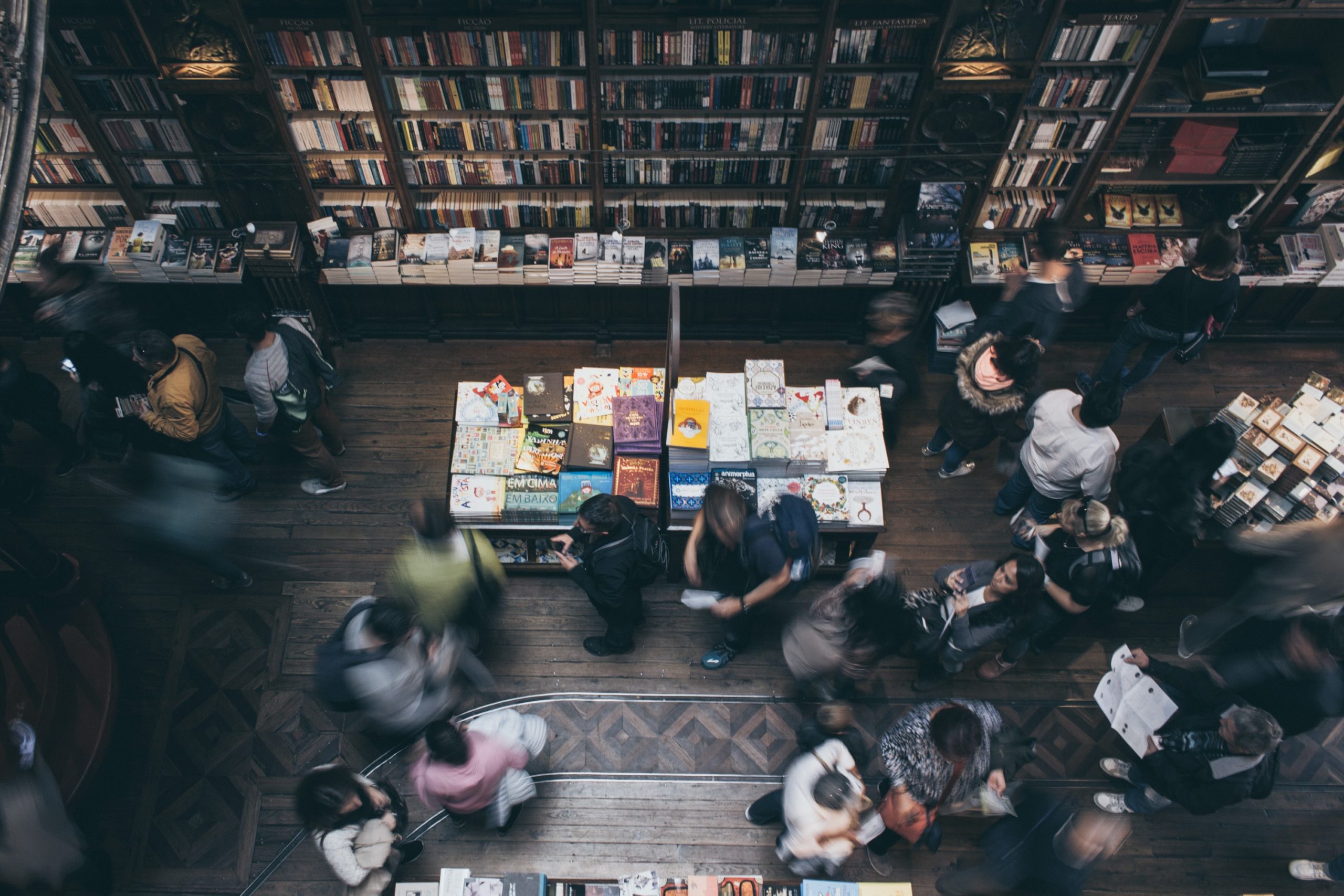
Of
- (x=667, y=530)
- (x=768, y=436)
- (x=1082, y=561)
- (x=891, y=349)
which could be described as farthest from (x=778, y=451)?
(x=1082, y=561)

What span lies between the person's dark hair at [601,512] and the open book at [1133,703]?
3.48m

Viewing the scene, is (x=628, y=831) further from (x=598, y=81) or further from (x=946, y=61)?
(x=946, y=61)

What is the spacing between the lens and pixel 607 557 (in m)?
5.41

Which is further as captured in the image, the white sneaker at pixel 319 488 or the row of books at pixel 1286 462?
the white sneaker at pixel 319 488

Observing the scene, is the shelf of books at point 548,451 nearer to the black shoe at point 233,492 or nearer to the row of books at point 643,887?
the black shoe at point 233,492

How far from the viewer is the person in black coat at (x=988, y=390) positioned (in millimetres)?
5879

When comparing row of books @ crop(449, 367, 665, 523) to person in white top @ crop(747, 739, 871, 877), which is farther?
row of books @ crop(449, 367, 665, 523)

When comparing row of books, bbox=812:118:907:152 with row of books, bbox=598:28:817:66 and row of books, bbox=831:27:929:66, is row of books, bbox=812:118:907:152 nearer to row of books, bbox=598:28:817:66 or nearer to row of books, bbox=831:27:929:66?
row of books, bbox=831:27:929:66

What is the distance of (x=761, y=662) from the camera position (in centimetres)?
638

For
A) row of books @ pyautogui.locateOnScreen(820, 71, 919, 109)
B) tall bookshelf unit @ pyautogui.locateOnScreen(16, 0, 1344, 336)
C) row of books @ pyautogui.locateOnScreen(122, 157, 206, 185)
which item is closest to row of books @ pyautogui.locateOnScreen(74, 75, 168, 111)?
tall bookshelf unit @ pyautogui.locateOnScreen(16, 0, 1344, 336)

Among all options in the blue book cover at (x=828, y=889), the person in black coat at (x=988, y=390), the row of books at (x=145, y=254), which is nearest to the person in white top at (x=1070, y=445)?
the person in black coat at (x=988, y=390)

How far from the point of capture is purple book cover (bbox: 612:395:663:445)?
6.41 meters

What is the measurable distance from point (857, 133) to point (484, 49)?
298 centimetres

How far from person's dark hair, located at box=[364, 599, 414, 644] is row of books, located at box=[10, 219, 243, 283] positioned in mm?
3879
